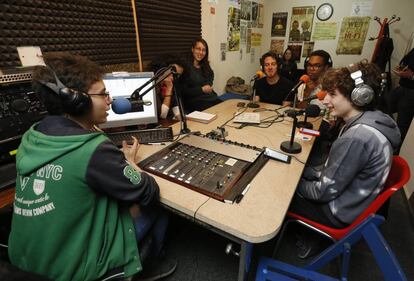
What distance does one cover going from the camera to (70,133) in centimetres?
71

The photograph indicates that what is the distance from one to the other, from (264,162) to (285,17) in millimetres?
4476

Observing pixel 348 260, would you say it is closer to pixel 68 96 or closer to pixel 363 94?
pixel 363 94

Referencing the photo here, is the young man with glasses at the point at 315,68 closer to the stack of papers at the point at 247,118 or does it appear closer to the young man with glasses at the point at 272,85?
the young man with glasses at the point at 272,85

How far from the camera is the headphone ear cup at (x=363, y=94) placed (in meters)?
1.01

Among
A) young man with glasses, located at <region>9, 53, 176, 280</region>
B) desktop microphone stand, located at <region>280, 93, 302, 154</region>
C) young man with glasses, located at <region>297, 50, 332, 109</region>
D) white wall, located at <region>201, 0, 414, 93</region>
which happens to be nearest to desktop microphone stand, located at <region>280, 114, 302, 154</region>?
desktop microphone stand, located at <region>280, 93, 302, 154</region>

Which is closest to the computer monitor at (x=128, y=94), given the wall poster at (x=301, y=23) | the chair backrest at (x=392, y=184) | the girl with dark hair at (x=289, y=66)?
the chair backrest at (x=392, y=184)

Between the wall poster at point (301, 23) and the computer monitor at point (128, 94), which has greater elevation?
the wall poster at point (301, 23)

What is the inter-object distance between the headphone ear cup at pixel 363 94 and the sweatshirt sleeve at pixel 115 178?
3.30 ft

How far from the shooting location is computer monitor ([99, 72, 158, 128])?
4.57ft

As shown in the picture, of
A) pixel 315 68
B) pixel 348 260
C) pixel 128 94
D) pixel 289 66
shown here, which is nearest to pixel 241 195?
pixel 348 260

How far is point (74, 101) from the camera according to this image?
2.46ft

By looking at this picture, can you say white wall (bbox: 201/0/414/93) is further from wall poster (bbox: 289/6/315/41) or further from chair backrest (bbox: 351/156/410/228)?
chair backrest (bbox: 351/156/410/228)

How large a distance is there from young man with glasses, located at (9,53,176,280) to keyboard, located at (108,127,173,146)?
1.59 feet

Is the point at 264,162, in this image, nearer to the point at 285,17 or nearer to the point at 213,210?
the point at 213,210
